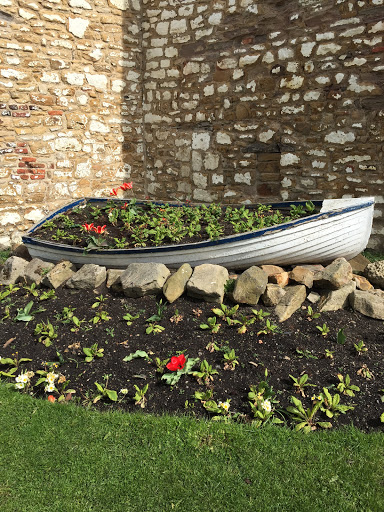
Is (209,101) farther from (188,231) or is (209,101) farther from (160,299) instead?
(160,299)

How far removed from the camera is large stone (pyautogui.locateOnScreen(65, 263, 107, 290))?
4.38 meters

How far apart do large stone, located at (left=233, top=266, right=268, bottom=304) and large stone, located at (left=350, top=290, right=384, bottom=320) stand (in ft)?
2.60

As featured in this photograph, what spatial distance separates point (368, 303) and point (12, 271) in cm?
375

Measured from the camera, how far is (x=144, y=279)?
4.13 meters

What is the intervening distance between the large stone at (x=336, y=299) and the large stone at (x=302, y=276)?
0.19 meters

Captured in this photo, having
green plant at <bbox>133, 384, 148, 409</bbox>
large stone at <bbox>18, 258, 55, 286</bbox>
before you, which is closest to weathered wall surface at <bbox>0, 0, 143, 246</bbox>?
large stone at <bbox>18, 258, 55, 286</bbox>

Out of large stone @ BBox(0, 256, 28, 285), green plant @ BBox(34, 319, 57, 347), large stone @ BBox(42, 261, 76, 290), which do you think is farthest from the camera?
large stone @ BBox(0, 256, 28, 285)

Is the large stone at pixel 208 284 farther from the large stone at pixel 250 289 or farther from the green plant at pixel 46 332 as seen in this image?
the green plant at pixel 46 332

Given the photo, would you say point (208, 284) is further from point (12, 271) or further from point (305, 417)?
point (12, 271)

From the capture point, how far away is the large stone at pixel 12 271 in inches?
195

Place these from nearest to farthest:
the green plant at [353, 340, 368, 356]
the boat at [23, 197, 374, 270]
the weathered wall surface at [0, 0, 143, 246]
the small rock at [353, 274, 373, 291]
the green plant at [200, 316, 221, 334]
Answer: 1. the green plant at [353, 340, 368, 356]
2. the green plant at [200, 316, 221, 334]
3. the boat at [23, 197, 374, 270]
4. the small rock at [353, 274, 373, 291]
5. the weathered wall surface at [0, 0, 143, 246]

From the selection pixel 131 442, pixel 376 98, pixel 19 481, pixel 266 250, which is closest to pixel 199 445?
pixel 131 442

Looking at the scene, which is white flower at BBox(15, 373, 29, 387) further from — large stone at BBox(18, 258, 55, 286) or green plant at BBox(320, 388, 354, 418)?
green plant at BBox(320, 388, 354, 418)

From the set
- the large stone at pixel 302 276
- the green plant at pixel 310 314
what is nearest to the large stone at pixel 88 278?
the large stone at pixel 302 276
